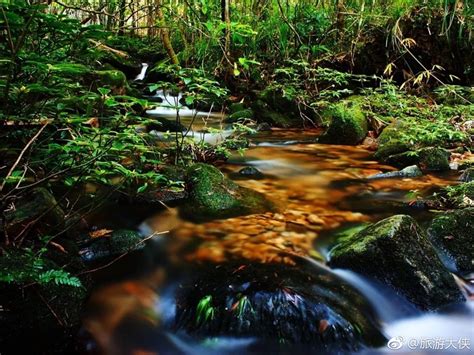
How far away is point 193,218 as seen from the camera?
3395 mm

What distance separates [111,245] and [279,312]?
130 centimetres

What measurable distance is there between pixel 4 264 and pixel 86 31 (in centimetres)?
106

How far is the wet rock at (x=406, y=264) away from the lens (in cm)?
243

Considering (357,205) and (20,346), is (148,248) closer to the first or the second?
(20,346)

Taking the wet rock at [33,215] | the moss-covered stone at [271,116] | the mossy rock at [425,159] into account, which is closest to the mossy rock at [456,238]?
the mossy rock at [425,159]

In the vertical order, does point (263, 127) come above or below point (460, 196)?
above

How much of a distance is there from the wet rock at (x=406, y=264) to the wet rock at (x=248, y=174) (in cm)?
203

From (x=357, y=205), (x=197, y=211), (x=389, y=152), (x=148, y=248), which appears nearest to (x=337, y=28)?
(x=389, y=152)

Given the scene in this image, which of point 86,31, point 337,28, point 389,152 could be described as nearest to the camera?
point 86,31

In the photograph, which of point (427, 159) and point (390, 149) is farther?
point (390, 149)

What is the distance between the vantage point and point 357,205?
3781mm

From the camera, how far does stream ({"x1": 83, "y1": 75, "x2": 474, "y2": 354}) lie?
2.11m

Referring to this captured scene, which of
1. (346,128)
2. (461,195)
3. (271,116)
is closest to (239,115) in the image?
(271,116)

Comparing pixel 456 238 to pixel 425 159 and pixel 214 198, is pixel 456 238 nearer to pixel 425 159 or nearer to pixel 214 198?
pixel 214 198
